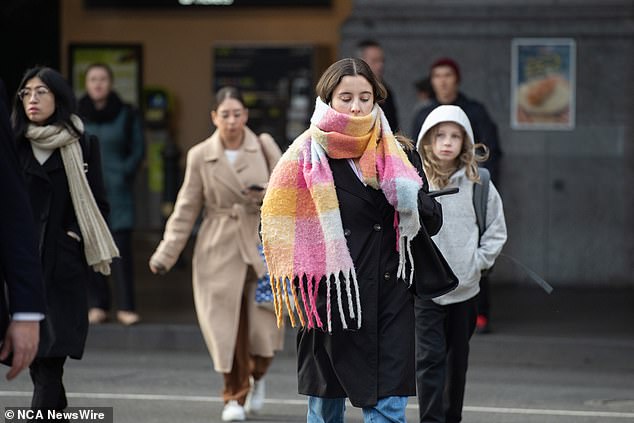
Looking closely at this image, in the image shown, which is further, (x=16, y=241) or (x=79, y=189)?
(x=79, y=189)

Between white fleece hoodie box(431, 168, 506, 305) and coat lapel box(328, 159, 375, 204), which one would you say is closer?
coat lapel box(328, 159, 375, 204)

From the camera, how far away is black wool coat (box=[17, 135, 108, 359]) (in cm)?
657

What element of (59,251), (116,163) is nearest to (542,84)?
(116,163)

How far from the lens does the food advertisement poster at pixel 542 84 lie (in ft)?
43.7

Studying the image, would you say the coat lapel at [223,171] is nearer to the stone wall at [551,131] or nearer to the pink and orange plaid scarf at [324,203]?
the pink and orange plaid scarf at [324,203]

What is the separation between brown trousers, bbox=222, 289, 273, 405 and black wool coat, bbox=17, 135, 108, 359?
1545mm

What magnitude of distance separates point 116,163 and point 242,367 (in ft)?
11.9

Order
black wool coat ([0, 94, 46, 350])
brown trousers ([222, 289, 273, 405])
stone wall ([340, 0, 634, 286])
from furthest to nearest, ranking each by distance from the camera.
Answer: stone wall ([340, 0, 634, 286]), brown trousers ([222, 289, 273, 405]), black wool coat ([0, 94, 46, 350])

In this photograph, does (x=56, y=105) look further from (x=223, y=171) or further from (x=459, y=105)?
(x=459, y=105)

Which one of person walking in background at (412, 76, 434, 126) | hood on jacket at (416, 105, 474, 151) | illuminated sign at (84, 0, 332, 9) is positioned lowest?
hood on jacket at (416, 105, 474, 151)

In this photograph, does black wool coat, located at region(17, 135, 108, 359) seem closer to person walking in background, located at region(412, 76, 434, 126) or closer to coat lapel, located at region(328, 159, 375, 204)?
coat lapel, located at region(328, 159, 375, 204)

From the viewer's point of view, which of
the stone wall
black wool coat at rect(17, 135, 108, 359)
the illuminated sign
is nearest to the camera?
black wool coat at rect(17, 135, 108, 359)

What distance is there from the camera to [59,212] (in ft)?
21.8

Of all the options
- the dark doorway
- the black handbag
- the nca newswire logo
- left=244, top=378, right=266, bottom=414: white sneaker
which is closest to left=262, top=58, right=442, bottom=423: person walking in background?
the black handbag
